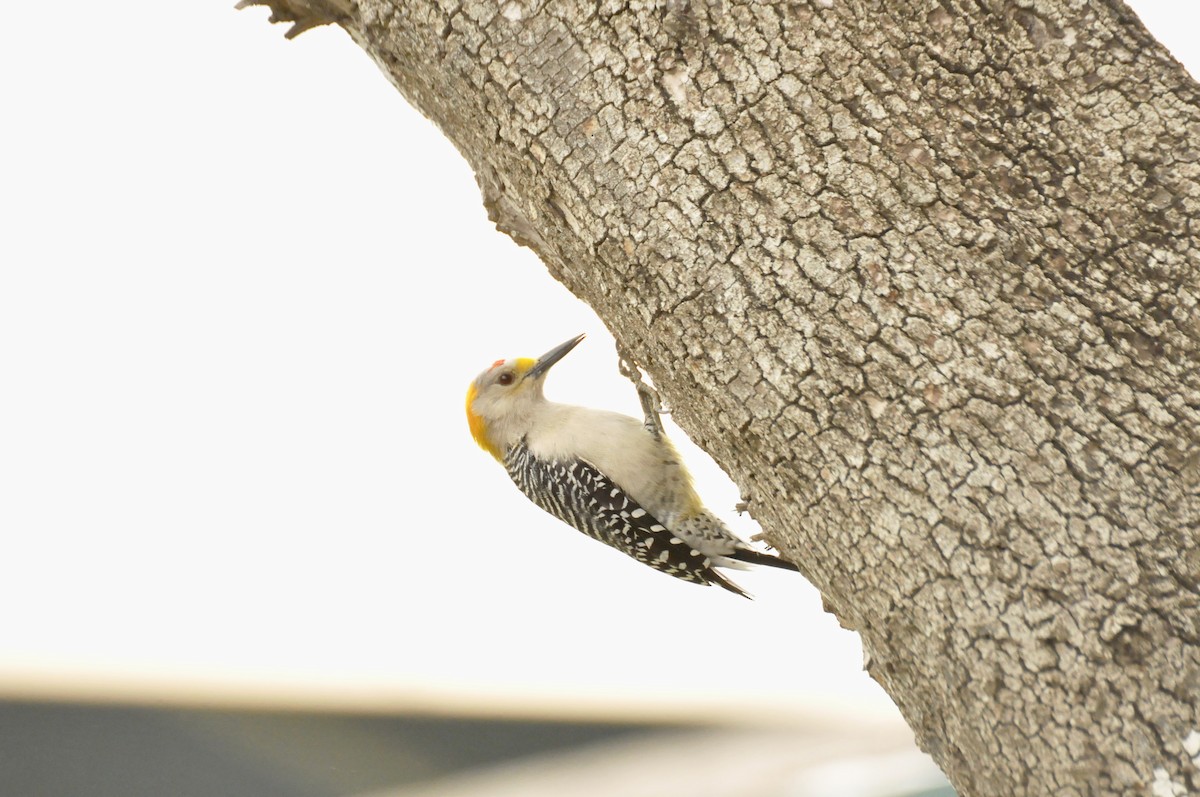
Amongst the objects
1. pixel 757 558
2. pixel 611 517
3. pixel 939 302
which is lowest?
pixel 939 302

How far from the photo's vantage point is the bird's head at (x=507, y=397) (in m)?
5.35

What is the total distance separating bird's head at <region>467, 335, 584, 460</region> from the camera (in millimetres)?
5348

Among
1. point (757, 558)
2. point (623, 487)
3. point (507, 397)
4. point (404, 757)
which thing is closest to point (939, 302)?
point (757, 558)

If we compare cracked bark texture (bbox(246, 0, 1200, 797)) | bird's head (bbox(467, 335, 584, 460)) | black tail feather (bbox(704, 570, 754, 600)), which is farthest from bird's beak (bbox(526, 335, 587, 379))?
cracked bark texture (bbox(246, 0, 1200, 797))

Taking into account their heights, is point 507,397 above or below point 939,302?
above

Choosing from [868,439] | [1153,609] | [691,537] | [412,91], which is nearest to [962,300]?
[868,439]

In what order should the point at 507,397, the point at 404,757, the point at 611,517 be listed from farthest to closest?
1. the point at 404,757
2. the point at 507,397
3. the point at 611,517

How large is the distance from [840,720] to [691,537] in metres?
4.84

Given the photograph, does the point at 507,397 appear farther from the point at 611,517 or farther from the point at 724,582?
the point at 724,582

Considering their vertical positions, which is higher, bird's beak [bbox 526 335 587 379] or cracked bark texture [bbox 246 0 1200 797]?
bird's beak [bbox 526 335 587 379]

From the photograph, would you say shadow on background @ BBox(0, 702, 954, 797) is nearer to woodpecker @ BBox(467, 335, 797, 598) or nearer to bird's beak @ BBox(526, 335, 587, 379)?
woodpecker @ BBox(467, 335, 797, 598)

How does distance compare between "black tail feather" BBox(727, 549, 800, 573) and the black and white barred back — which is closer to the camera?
"black tail feather" BBox(727, 549, 800, 573)

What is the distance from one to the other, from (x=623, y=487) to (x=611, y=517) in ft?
0.49

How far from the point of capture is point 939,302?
6.66 ft
